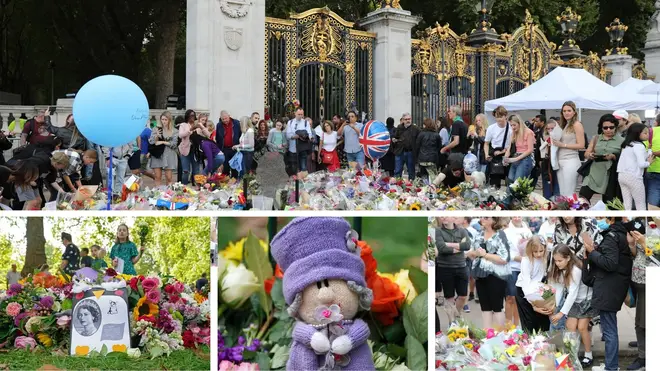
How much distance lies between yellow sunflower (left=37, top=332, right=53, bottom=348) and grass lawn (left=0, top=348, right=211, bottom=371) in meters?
0.05

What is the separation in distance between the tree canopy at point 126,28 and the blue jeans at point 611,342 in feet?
78.0

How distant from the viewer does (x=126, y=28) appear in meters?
28.4

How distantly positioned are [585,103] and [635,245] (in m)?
14.8

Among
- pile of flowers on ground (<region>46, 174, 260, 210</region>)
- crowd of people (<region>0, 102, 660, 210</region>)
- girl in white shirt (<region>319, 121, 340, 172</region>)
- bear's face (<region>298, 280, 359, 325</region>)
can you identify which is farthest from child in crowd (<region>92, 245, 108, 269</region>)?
girl in white shirt (<region>319, 121, 340, 172</region>)

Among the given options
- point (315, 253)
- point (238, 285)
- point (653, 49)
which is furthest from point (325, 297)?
point (653, 49)

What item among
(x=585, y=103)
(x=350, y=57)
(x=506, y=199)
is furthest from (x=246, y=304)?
(x=350, y=57)

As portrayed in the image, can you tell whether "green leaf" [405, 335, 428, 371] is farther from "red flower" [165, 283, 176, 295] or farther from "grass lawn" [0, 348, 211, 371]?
"red flower" [165, 283, 176, 295]

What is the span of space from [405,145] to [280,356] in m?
12.1

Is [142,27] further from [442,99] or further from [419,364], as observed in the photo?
[419,364]

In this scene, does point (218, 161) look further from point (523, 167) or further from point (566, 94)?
point (566, 94)

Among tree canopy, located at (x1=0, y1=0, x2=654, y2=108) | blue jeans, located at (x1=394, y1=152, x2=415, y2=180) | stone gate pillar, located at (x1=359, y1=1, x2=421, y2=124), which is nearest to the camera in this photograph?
blue jeans, located at (x1=394, y1=152, x2=415, y2=180)

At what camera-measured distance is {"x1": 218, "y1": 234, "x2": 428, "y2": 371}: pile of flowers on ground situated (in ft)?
14.0

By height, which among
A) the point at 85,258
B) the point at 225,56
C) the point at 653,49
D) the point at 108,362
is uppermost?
the point at 653,49

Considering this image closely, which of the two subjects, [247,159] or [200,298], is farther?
[247,159]
